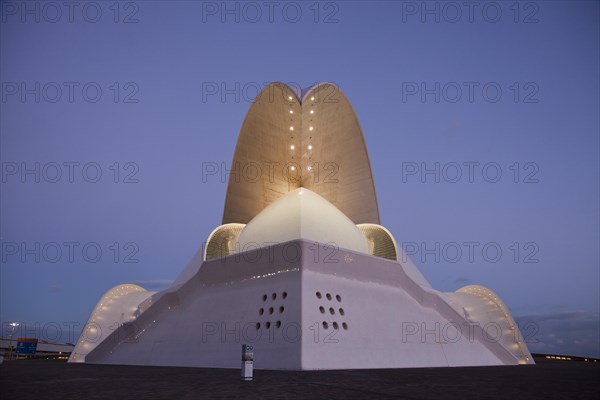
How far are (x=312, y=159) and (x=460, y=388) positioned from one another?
23.3 meters

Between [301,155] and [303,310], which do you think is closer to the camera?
[303,310]

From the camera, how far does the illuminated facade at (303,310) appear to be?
12586 mm

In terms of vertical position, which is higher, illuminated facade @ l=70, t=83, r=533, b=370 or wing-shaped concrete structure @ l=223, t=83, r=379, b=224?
wing-shaped concrete structure @ l=223, t=83, r=379, b=224

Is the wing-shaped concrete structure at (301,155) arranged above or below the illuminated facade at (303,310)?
Answer: above

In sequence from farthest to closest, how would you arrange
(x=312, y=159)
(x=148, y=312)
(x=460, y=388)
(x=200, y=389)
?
(x=312, y=159)
(x=148, y=312)
(x=460, y=388)
(x=200, y=389)

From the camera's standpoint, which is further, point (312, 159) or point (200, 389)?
point (312, 159)

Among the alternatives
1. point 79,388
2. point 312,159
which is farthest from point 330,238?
point 312,159

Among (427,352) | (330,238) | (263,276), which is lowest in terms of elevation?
(427,352)

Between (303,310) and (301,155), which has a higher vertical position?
(301,155)

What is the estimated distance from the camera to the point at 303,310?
39.7 feet

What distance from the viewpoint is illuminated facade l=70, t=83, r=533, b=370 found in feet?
41.3

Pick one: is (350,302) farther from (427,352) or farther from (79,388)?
(79,388)

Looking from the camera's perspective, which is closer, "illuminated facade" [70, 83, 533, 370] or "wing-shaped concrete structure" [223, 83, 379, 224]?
"illuminated facade" [70, 83, 533, 370]

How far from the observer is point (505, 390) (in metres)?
6.56
